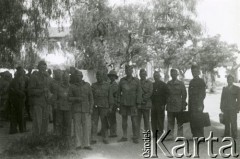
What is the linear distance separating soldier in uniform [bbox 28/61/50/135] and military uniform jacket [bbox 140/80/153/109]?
7.82 ft

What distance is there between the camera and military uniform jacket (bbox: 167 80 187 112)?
961 cm

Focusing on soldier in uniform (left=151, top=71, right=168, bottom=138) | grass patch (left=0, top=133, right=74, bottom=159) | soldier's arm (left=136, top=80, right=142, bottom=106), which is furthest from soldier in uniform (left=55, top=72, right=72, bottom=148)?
soldier in uniform (left=151, top=71, right=168, bottom=138)

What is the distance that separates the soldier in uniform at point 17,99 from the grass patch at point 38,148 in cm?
292

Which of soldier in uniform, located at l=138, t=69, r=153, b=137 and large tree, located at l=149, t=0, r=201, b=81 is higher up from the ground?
large tree, located at l=149, t=0, r=201, b=81

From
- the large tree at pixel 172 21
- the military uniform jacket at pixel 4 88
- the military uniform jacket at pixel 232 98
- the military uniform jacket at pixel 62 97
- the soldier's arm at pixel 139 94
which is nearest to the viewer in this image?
the military uniform jacket at pixel 62 97

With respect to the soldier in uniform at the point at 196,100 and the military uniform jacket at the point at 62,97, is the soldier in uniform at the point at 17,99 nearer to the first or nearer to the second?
the military uniform jacket at the point at 62,97

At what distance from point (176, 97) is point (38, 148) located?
3729mm

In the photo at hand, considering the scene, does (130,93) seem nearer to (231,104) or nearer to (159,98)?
(159,98)

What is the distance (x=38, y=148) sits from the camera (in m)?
7.76

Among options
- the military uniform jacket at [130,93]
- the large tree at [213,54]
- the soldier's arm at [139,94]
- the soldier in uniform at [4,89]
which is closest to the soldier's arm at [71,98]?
the military uniform jacket at [130,93]

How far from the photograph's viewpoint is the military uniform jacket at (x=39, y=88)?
9219 millimetres

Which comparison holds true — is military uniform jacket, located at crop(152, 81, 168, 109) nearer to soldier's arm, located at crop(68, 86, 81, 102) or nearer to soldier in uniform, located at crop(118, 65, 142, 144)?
soldier in uniform, located at crop(118, 65, 142, 144)

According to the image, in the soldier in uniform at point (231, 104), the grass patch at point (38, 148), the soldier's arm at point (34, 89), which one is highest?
the soldier's arm at point (34, 89)

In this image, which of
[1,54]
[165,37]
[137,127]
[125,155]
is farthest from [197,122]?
[165,37]
